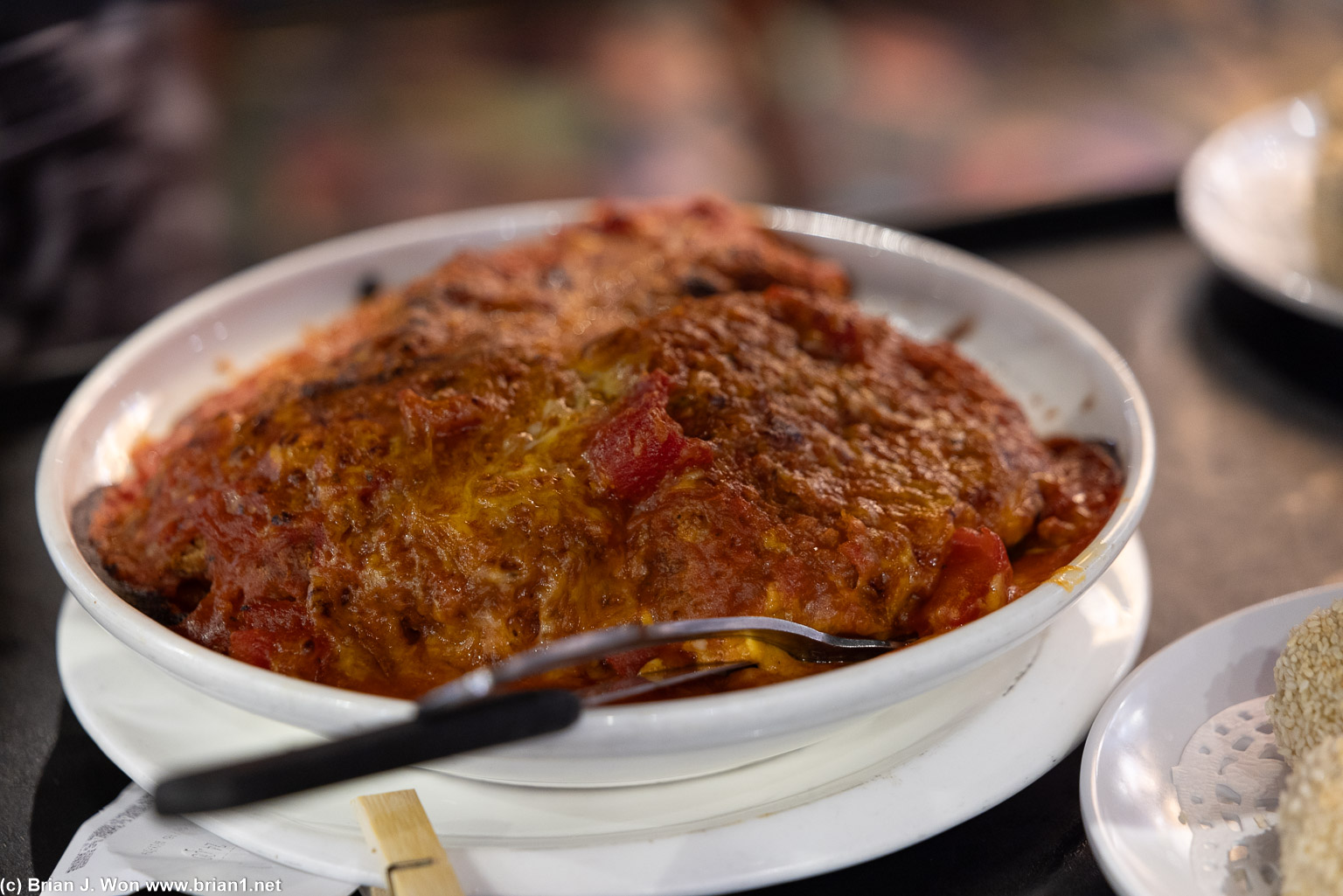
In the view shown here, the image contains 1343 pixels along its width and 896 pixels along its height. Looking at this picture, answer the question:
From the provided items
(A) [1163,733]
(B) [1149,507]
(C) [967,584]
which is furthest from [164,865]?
(B) [1149,507]

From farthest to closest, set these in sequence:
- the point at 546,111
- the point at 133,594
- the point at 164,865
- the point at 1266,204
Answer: the point at 546,111, the point at 1266,204, the point at 133,594, the point at 164,865

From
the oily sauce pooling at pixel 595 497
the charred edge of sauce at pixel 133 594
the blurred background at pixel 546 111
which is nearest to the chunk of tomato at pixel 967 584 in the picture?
the oily sauce pooling at pixel 595 497

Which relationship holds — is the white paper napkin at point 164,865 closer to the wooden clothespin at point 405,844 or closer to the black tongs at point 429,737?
the wooden clothespin at point 405,844

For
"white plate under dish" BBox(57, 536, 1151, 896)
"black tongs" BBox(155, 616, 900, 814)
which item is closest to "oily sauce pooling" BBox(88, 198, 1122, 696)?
"white plate under dish" BBox(57, 536, 1151, 896)

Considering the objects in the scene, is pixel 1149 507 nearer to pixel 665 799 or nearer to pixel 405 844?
pixel 665 799

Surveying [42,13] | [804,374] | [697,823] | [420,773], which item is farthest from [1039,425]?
[42,13]

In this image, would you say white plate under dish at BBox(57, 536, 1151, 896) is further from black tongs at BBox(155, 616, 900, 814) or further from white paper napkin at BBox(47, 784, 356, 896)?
black tongs at BBox(155, 616, 900, 814)
